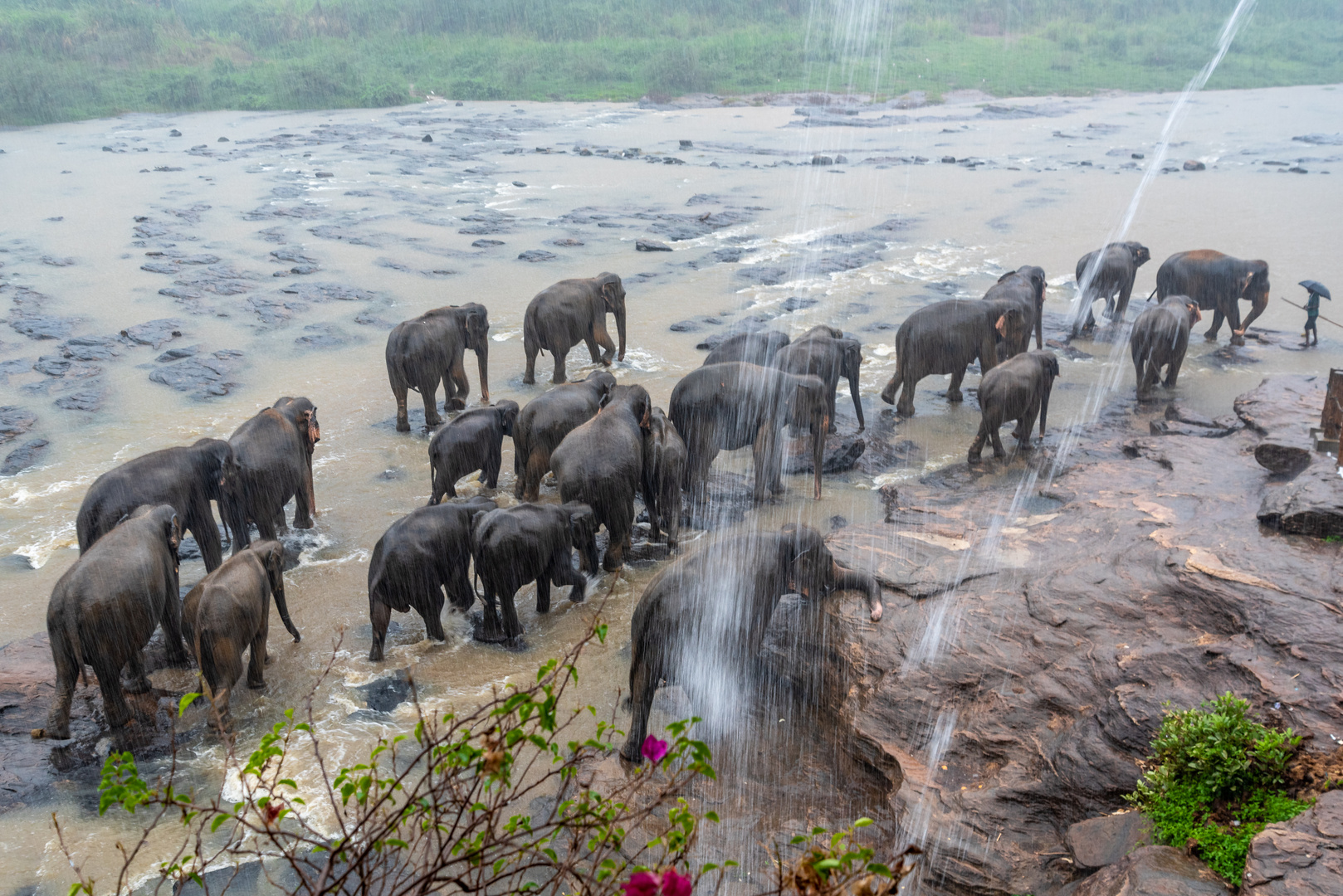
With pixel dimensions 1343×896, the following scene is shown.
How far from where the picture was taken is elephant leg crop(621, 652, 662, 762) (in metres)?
5.14

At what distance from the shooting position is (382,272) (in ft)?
52.1

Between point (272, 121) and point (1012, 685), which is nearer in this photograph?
point (1012, 685)

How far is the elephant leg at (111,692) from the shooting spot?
5.30 meters

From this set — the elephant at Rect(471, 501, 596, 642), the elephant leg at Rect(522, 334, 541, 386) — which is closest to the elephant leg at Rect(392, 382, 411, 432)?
the elephant leg at Rect(522, 334, 541, 386)

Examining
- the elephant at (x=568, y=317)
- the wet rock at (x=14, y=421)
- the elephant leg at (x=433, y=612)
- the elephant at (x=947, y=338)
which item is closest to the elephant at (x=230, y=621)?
the elephant leg at (x=433, y=612)

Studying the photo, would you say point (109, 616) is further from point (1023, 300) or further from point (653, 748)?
point (1023, 300)

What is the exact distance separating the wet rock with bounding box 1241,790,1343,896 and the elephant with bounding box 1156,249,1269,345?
1077 centimetres

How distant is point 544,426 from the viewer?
8070 mm

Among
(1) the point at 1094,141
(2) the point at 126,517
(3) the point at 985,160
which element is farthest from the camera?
(1) the point at 1094,141

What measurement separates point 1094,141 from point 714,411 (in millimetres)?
25993

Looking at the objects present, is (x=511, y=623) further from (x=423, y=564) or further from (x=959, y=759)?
(x=959, y=759)

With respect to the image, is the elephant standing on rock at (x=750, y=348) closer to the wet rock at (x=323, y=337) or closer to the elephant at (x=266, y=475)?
the elephant at (x=266, y=475)

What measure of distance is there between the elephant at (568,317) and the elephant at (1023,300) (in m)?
4.22

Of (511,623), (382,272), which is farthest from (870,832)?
(382,272)
